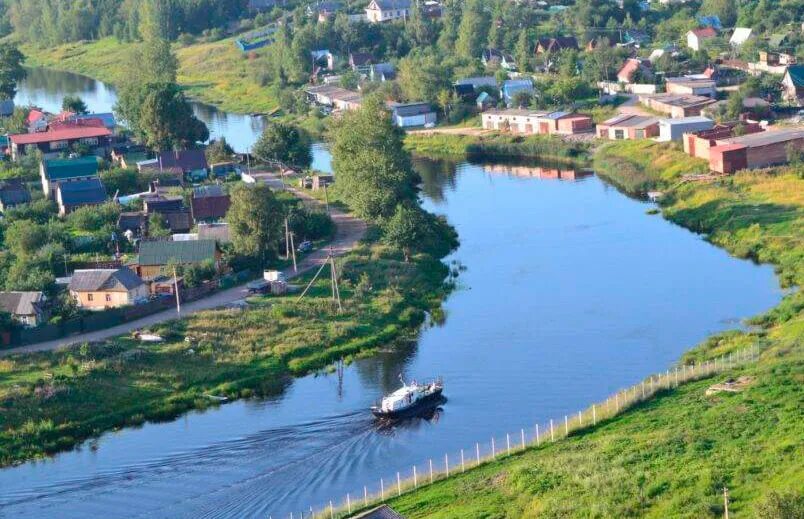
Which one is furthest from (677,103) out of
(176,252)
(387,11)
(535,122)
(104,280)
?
(387,11)

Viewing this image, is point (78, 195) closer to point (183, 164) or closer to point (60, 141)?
point (183, 164)

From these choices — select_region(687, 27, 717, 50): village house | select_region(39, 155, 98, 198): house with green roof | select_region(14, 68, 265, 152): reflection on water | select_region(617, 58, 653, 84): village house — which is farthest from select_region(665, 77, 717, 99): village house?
select_region(39, 155, 98, 198): house with green roof

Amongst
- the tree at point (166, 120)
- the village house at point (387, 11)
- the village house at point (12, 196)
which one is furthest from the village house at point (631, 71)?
the village house at point (12, 196)

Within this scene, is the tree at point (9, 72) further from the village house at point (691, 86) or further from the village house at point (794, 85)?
the village house at point (794, 85)

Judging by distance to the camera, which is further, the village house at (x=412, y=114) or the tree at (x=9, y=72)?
the tree at (x=9, y=72)

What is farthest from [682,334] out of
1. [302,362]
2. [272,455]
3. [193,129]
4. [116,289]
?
[193,129]

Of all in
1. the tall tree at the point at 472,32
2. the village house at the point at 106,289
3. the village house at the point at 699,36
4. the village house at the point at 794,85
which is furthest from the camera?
the tall tree at the point at 472,32
